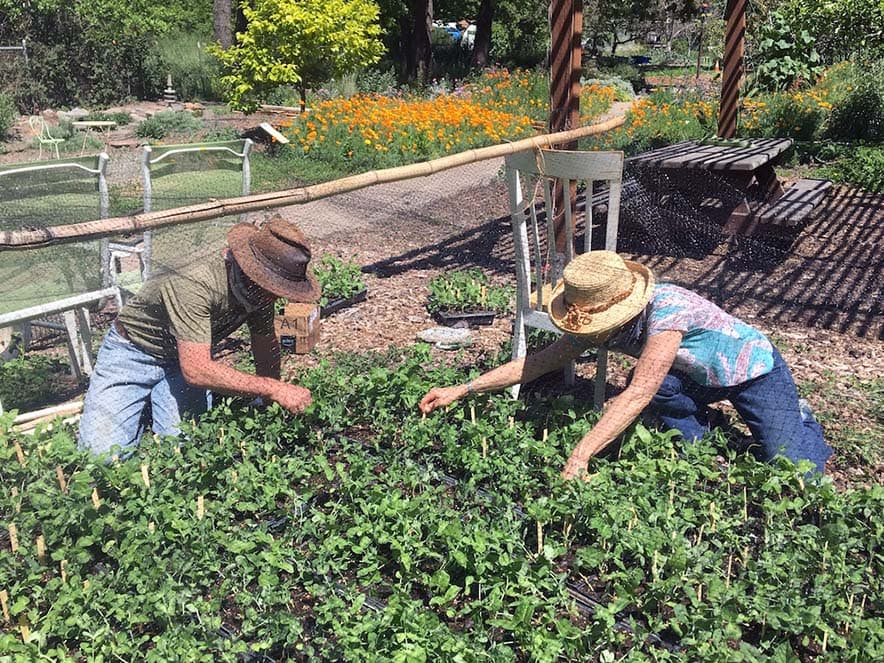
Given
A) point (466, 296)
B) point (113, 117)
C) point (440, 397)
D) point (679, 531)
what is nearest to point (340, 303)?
point (466, 296)

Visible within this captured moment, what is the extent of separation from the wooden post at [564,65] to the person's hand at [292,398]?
94.1 inches

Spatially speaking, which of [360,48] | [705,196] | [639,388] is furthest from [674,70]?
[639,388]

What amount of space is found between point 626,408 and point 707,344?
0.49m

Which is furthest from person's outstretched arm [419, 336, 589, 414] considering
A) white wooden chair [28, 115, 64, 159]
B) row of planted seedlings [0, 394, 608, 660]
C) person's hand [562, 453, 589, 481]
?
white wooden chair [28, 115, 64, 159]

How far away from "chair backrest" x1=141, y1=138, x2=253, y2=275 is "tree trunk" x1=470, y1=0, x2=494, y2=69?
16.9 m

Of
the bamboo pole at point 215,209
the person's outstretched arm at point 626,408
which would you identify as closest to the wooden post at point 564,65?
the bamboo pole at point 215,209

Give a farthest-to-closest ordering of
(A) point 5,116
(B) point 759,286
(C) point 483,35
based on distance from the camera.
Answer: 1. (C) point 483,35
2. (A) point 5,116
3. (B) point 759,286

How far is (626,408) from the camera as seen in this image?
2.90 meters

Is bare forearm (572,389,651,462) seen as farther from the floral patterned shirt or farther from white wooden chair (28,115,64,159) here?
white wooden chair (28,115,64,159)

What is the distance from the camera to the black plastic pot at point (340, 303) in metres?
5.27

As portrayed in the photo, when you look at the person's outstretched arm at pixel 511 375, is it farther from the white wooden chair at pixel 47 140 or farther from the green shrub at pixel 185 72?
the green shrub at pixel 185 72

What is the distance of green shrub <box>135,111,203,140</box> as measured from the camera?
1289 cm

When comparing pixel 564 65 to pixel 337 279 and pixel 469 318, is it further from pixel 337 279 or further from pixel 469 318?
pixel 337 279

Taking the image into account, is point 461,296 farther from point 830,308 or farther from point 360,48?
point 360,48
